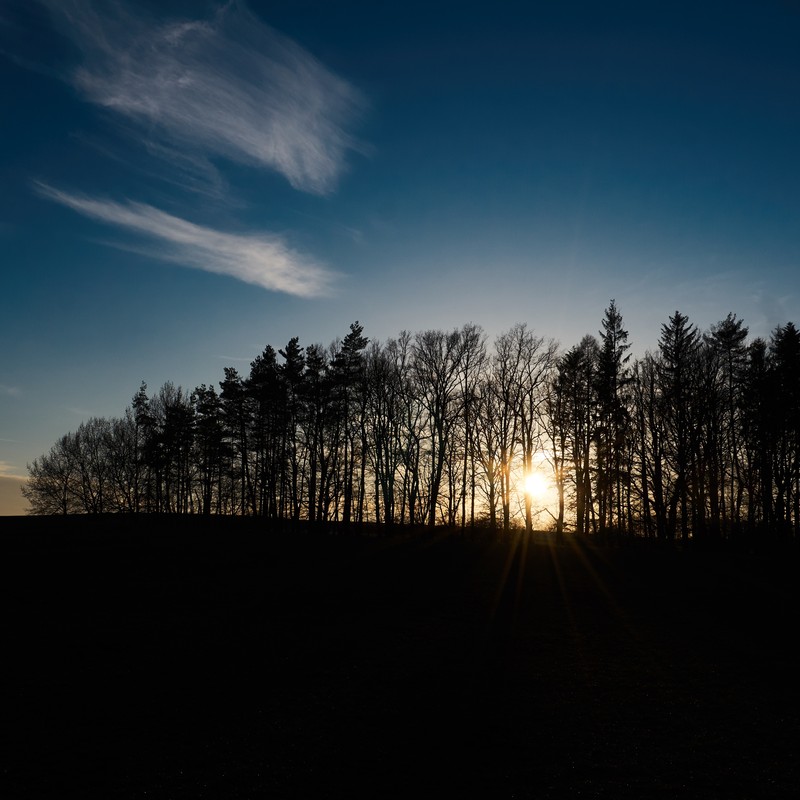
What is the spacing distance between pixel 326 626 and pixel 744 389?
109 feet

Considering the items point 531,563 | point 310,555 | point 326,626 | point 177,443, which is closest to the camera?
point 326,626

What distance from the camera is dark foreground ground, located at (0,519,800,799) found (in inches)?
338

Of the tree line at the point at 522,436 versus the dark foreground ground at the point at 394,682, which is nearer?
the dark foreground ground at the point at 394,682

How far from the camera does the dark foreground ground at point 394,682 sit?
859 cm

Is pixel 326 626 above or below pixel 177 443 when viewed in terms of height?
below

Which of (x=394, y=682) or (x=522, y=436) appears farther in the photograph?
(x=522, y=436)

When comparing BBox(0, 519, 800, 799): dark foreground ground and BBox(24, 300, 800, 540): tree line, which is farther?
BBox(24, 300, 800, 540): tree line

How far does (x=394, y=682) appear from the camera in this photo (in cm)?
1260

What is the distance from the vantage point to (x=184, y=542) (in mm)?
31734

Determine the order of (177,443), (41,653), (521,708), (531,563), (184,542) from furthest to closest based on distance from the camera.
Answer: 1. (177,443)
2. (184,542)
3. (531,563)
4. (41,653)
5. (521,708)

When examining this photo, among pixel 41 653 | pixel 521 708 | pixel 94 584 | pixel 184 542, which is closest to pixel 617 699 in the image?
pixel 521 708

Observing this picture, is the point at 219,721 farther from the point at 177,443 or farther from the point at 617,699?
the point at 177,443

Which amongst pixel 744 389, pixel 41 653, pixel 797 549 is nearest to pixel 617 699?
pixel 41 653

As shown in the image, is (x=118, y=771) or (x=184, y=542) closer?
(x=118, y=771)
